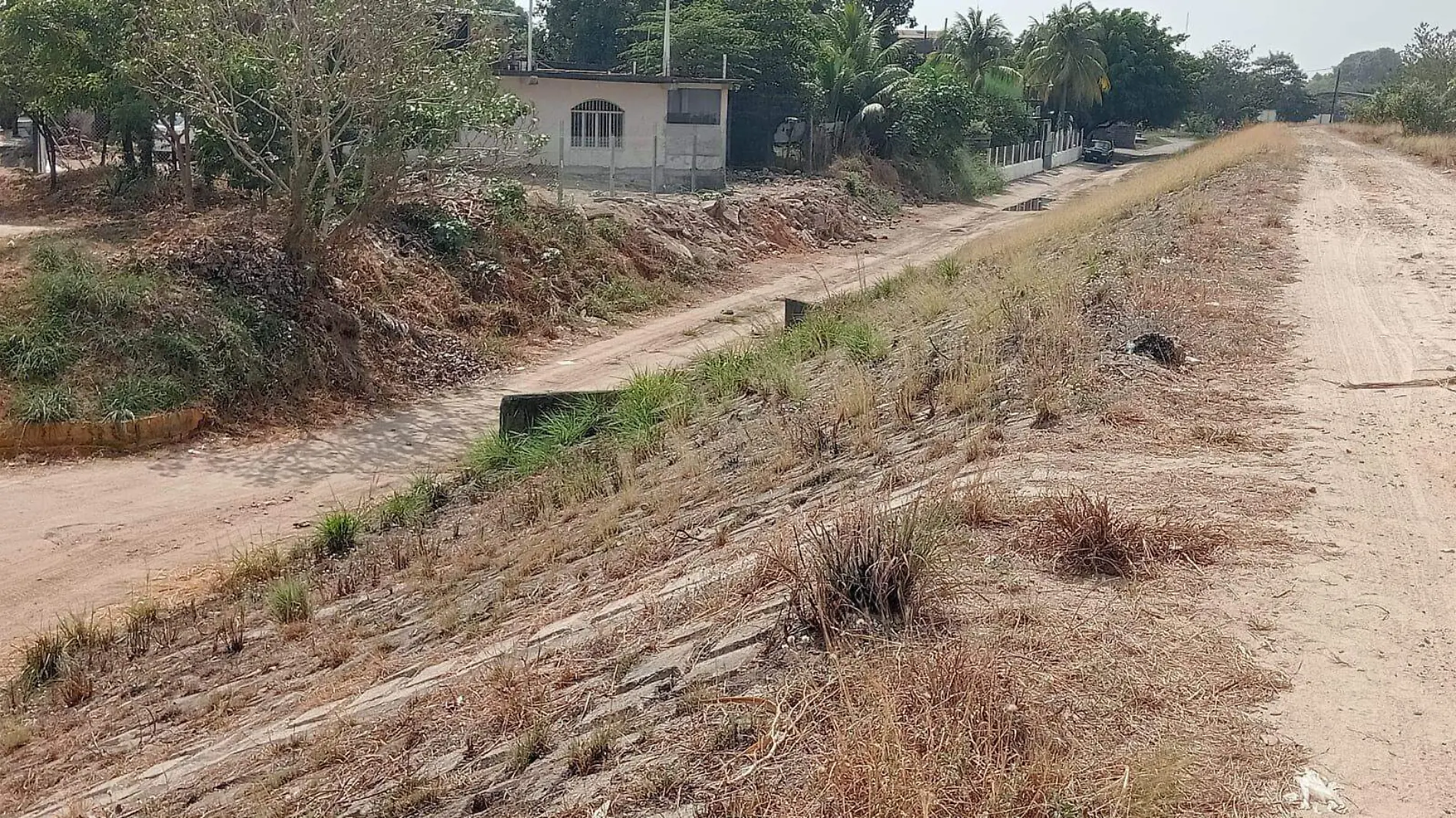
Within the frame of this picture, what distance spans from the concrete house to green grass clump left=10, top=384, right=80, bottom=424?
1750 centimetres

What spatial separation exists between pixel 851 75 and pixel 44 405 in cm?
2897

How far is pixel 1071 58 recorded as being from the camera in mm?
57188

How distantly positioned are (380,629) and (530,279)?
43.0 ft

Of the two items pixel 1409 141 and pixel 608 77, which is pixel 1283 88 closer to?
pixel 1409 141

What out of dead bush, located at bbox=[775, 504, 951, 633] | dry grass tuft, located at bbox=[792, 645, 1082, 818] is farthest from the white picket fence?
dry grass tuft, located at bbox=[792, 645, 1082, 818]

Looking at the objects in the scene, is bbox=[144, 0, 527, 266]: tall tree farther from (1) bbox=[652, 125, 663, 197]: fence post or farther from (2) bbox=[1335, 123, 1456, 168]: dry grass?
(2) bbox=[1335, 123, 1456, 168]: dry grass

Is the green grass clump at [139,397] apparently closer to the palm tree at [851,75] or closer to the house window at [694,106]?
the house window at [694,106]

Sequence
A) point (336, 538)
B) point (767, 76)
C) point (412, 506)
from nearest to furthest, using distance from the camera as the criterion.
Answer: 1. point (336, 538)
2. point (412, 506)
3. point (767, 76)

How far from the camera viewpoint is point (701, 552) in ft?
21.7

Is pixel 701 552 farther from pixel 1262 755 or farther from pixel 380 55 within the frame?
pixel 380 55

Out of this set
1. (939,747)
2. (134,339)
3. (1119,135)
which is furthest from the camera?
(1119,135)

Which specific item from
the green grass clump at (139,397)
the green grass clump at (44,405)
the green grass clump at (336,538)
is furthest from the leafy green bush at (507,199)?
the green grass clump at (336,538)

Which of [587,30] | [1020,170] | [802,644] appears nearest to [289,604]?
[802,644]

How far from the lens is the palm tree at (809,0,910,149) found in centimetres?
3631
